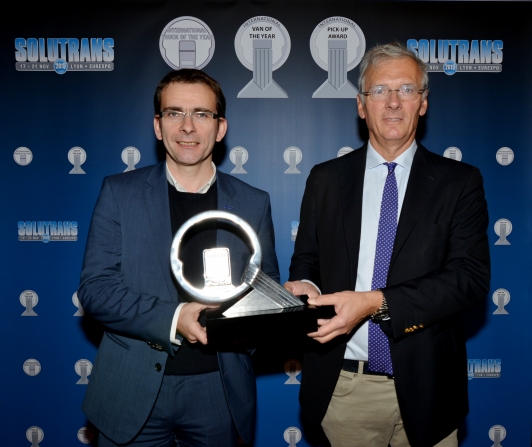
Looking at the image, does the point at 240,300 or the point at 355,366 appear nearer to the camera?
the point at 240,300

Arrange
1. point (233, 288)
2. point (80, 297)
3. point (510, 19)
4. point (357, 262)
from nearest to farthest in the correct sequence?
point (233, 288) → point (80, 297) → point (357, 262) → point (510, 19)

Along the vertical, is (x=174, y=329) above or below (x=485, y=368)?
above

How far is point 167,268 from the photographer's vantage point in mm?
1637

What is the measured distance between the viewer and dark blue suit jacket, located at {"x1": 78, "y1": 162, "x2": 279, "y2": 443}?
156 centimetres

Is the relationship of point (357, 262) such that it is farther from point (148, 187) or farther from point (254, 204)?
point (148, 187)

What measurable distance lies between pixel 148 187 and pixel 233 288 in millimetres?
553

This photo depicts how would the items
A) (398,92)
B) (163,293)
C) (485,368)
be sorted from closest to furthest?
(163,293) < (398,92) < (485,368)

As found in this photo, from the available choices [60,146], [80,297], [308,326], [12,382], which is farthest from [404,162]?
[12,382]

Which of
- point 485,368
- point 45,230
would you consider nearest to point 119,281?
point 45,230

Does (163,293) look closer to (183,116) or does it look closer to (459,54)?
(183,116)

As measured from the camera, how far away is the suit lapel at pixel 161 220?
1.63 m

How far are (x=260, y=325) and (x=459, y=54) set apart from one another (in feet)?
7.39

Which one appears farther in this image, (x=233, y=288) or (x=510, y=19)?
(x=510, y=19)

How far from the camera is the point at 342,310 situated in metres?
1.53
